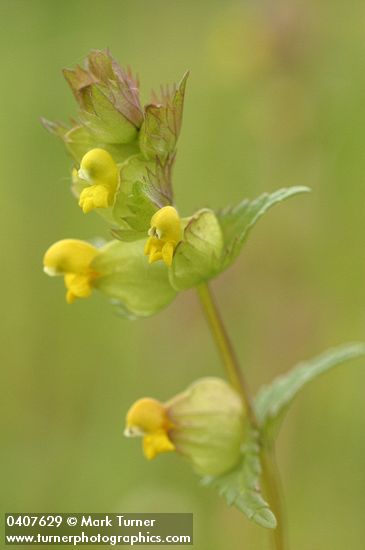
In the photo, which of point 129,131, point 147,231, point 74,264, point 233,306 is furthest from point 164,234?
point 233,306

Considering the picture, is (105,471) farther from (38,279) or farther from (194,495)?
(38,279)

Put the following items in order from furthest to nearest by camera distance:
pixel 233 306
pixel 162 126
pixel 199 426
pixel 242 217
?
pixel 233 306, pixel 199 426, pixel 242 217, pixel 162 126

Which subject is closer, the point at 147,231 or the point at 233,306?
the point at 147,231

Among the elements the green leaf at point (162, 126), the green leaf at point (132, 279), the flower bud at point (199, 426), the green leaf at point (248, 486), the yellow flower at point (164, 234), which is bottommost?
the green leaf at point (248, 486)

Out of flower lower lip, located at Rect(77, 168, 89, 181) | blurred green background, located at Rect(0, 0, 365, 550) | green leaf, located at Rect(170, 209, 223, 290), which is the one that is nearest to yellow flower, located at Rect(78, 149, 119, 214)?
flower lower lip, located at Rect(77, 168, 89, 181)

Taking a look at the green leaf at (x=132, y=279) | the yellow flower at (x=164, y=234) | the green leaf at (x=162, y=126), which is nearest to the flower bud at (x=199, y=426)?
the green leaf at (x=132, y=279)

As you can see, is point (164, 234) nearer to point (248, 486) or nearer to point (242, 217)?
point (242, 217)

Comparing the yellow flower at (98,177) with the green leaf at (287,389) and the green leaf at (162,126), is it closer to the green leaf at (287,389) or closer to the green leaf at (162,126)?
the green leaf at (162,126)

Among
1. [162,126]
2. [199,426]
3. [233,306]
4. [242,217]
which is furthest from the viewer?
[233,306]
